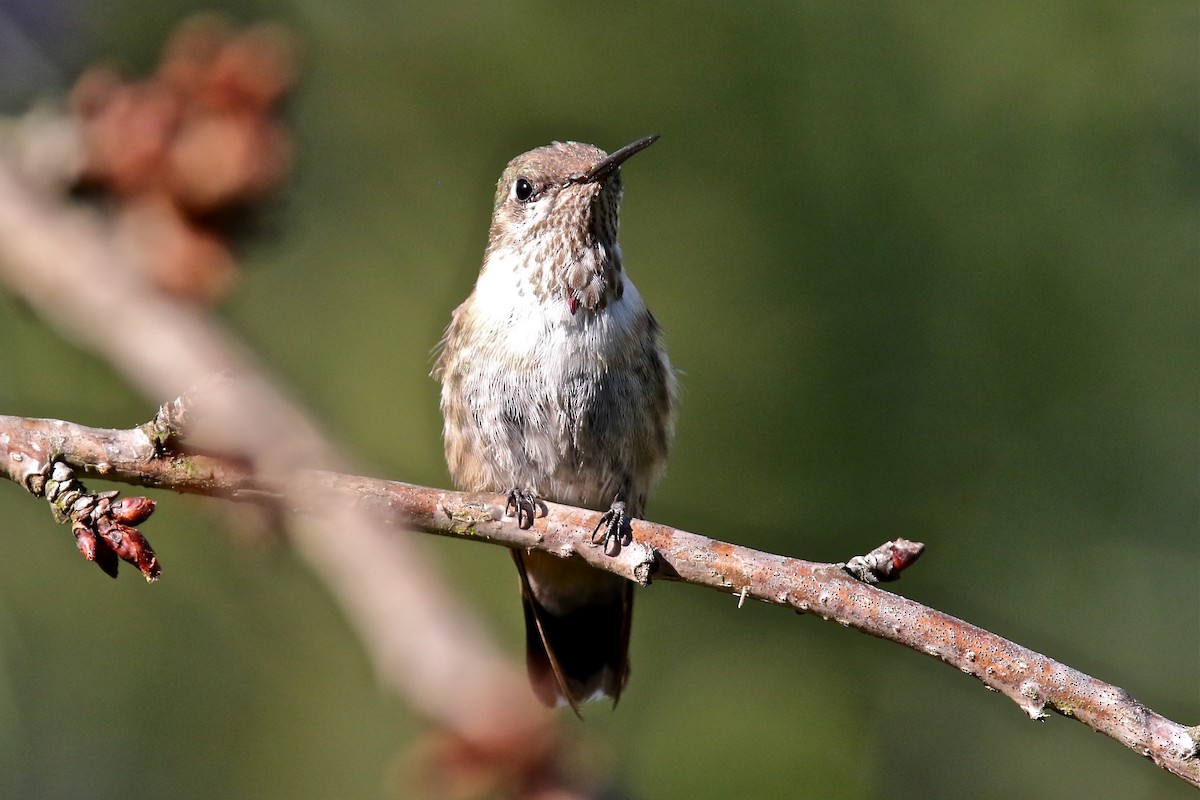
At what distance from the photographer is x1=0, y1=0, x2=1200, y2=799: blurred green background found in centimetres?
502

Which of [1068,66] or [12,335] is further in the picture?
[1068,66]

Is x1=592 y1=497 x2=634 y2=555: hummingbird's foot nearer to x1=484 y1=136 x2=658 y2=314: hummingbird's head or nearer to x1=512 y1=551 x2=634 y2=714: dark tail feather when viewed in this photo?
x1=484 y1=136 x2=658 y2=314: hummingbird's head

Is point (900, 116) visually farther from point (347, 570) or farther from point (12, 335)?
point (347, 570)

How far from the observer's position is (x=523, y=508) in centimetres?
299

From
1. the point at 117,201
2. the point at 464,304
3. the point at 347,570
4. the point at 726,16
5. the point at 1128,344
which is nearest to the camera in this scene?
the point at 347,570

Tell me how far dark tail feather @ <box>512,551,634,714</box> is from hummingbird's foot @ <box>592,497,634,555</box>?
4.62 ft

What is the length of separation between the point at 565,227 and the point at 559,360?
1.55 feet

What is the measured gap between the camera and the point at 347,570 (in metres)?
1.79

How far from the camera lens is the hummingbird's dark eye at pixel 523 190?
4.11m

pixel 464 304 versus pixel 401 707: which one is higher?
pixel 464 304

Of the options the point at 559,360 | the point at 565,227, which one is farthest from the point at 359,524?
the point at 565,227

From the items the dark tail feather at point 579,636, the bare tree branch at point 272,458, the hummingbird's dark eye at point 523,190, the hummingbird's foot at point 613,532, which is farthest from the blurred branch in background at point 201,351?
the dark tail feather at point 579,636

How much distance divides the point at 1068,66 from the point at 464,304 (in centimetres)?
277

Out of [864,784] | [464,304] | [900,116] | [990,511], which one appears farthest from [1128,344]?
[464,304]
